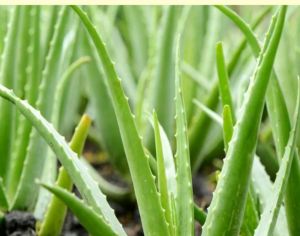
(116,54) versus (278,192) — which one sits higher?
(116,54)

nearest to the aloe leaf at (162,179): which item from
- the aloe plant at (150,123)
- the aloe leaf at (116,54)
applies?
the aloe plant at (150,123)

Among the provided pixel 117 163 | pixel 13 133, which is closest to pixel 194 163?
pixel 117 163

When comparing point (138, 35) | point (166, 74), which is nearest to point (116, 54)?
point (138, 35)

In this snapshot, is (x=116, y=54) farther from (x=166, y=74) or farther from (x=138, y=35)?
(x=166, y=74)

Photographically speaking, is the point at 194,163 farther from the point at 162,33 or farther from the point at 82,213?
the point at 82,213

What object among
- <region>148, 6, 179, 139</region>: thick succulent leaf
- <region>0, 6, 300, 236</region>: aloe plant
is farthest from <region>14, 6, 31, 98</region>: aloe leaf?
<region>148, 6, 179, 139</region>: thick succulent leaf

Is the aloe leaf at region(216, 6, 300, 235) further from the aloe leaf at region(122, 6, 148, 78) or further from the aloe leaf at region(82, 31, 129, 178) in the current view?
the aloe leaf at region(122, 6, 148, 78)
